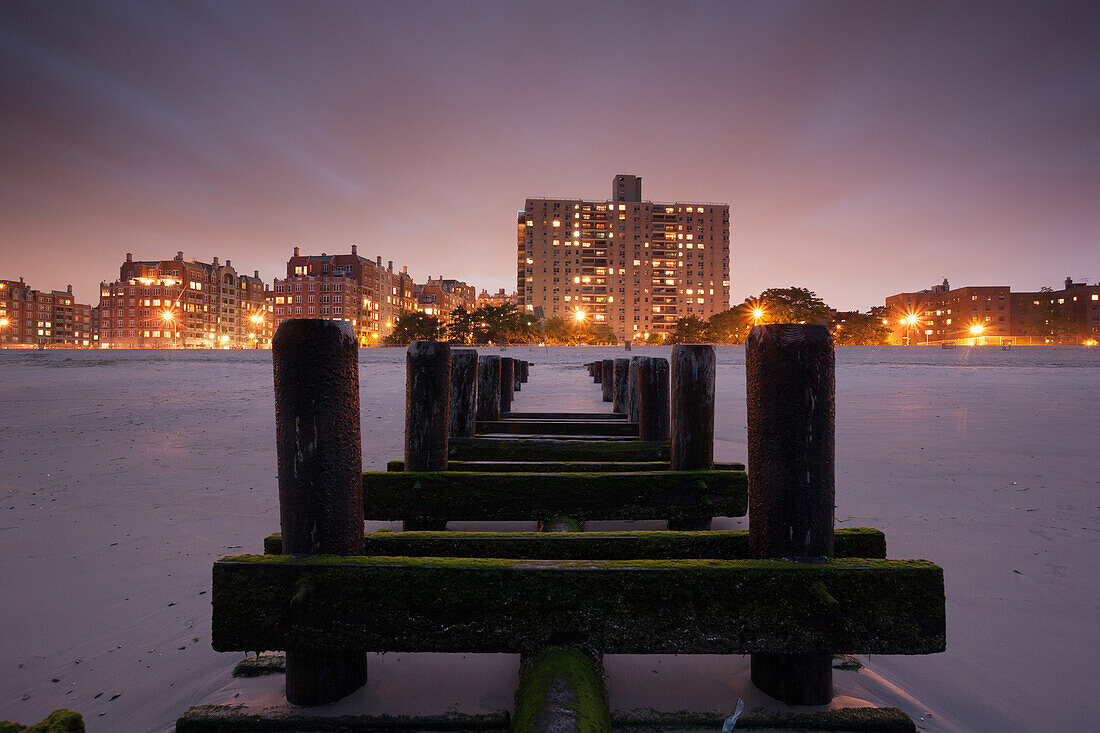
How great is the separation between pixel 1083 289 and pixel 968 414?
194 m

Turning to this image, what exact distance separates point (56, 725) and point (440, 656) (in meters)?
1.48

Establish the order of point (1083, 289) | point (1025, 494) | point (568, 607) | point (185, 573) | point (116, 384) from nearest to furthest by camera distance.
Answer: point (568, 607), point (185, 573), point (1025, 494), point (116, 384), point (1083, 289)

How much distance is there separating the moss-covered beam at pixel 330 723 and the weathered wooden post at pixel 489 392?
516 centimetres

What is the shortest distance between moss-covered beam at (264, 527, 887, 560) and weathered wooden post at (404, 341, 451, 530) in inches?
54.2

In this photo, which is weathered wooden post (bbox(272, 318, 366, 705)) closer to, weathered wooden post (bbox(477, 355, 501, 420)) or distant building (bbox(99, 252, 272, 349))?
weathered wooden post (bbox(477, 355, 501, 420))

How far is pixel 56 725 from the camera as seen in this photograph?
130cm

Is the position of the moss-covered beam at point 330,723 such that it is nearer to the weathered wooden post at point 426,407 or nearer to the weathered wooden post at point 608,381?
the weathered wooden post at point 426,407

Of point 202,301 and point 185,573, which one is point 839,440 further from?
point 202,301

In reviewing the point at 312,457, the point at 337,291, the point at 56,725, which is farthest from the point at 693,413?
the point at 337,291

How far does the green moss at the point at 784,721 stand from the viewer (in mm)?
1762

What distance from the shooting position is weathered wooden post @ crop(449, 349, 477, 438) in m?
5.30

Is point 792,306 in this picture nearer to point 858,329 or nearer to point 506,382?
point 858,329

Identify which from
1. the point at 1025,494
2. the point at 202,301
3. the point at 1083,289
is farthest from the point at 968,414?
the point at 1083,289

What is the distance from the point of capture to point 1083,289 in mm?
139125
